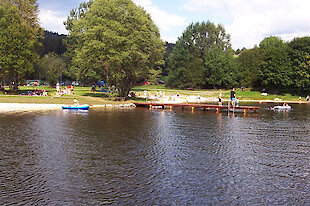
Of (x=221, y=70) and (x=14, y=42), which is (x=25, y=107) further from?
(x=221, y=70)

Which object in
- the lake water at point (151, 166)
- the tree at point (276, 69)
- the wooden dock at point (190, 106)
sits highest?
the tree at point (276, 69)

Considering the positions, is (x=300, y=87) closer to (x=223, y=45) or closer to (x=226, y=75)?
(x=226, y=75)

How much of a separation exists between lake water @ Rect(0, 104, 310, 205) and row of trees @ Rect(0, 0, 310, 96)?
31.7m

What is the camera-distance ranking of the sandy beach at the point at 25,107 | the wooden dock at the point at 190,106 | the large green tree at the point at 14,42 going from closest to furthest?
the sandy beach at the point at 25,107, the wooden dock at the point at 190,106, the large green tree at the point at 14,42

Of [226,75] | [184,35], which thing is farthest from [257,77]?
[184,35]

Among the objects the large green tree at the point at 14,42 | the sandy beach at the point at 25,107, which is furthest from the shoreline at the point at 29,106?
the large green tree at the point at 14,42

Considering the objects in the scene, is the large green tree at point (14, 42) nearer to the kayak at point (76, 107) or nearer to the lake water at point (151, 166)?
the kayak at point (76, 107)

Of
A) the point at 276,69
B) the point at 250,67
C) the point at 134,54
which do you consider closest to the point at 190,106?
the point at 134,54

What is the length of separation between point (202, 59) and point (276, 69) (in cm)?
3346

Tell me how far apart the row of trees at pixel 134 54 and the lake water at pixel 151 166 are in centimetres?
3167

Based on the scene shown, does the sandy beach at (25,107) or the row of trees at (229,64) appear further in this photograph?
the row of trees at (229,64)

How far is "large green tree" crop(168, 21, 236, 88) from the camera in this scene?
394 feet

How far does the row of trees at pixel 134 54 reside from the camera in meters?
66.1

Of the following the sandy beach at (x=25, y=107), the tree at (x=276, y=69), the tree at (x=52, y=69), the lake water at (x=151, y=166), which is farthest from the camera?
the tree at (x=276, y=69)
